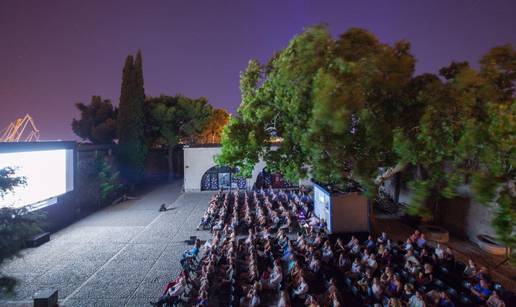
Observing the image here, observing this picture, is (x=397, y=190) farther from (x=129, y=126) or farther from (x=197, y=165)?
(x=129, y=126)

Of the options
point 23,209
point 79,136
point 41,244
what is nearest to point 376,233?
point 23,209

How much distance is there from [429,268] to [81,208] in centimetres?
2099

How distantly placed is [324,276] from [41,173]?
15.1m

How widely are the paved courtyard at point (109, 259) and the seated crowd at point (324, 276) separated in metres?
1.82

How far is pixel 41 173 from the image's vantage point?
1510 centimetres

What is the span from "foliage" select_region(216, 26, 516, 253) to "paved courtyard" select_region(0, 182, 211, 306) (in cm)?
586

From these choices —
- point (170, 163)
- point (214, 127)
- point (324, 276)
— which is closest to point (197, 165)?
point (170, 163)

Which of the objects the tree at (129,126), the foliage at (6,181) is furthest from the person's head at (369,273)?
the tree at (129,126)

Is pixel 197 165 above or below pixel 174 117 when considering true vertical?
below

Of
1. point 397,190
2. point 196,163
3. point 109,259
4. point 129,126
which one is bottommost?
point 109,259

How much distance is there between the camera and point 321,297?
870 cm

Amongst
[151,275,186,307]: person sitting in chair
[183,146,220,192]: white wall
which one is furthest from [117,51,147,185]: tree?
[151,275,186,307]: person sitting in chair

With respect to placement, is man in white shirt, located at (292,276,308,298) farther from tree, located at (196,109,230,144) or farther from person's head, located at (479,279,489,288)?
tree, located at (196,109,230,144)

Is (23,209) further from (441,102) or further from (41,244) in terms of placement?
(41,244)
